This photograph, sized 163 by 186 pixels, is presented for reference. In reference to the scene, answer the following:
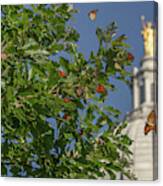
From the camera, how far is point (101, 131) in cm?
271

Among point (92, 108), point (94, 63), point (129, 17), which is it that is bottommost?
point (92, 108)

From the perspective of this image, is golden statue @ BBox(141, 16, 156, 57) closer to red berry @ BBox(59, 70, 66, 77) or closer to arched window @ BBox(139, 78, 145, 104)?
arched window @ BBox(139, 78, 145, 104)

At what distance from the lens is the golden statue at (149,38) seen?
263 cm

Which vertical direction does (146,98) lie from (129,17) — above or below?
below

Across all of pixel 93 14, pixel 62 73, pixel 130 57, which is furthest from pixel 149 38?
pixel 62 73

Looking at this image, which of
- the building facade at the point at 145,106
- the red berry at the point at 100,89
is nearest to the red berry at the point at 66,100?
the red berry at the point at 100,89

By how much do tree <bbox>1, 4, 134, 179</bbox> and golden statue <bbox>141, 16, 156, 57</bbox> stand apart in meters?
0.07

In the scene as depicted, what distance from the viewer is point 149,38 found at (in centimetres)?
263

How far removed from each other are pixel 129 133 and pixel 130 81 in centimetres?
19

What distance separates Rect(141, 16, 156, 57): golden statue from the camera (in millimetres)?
2629

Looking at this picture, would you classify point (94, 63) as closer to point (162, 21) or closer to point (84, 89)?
point (84, 89)

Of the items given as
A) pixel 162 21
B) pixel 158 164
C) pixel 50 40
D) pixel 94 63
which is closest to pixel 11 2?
pixel 50 40

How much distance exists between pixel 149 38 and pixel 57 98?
0.41 m

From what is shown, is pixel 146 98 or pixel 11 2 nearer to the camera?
pixel 146 98
